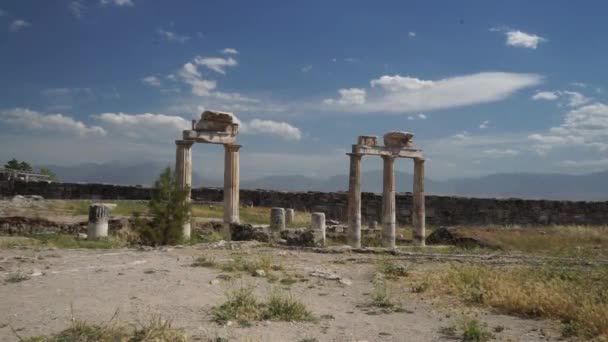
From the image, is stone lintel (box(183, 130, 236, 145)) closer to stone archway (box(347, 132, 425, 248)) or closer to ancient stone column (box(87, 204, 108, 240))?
ancient stone column (box(87, 204, 108, 240))

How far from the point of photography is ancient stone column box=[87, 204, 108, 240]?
16.3 m

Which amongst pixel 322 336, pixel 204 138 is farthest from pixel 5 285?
pixel 204 138

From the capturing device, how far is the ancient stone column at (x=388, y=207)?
65.3 feet

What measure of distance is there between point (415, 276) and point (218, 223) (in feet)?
37.7

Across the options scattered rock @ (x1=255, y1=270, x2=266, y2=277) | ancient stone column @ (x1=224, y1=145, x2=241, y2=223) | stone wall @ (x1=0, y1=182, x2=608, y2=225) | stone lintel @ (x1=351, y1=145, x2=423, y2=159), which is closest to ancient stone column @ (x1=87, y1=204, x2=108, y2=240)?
ancient stone column @ (x1=224, y1=145, x2=241, y2=223)

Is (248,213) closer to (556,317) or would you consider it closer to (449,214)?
(449,214)

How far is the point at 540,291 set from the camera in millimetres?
8492

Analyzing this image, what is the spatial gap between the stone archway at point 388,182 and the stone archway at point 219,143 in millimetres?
4192

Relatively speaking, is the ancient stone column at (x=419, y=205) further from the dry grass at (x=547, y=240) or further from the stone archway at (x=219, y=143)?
the stone archway at (x=219, y=143)

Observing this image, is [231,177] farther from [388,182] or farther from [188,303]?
[188,303]

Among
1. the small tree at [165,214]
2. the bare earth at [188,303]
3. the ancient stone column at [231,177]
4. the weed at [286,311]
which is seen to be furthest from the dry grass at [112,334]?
the ancient stone column at [231,177]

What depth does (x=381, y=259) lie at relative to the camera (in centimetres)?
1361

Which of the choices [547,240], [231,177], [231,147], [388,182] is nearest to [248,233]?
[231,177]

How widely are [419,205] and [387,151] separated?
275 cm
